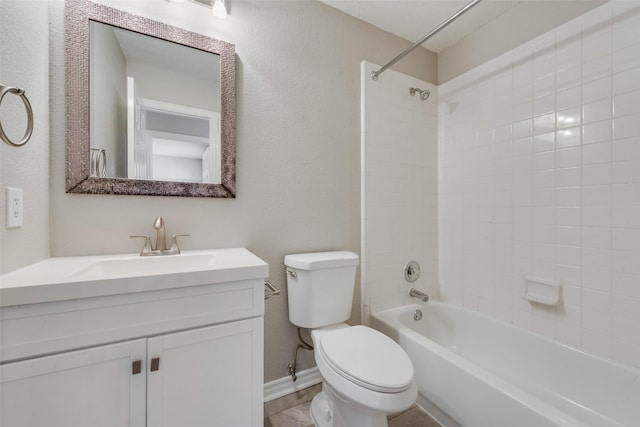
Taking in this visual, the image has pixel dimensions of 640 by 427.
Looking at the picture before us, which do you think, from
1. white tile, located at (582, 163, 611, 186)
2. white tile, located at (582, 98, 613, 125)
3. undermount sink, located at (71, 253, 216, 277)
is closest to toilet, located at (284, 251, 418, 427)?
undermount sink, located at (71, 253, 216, 277)

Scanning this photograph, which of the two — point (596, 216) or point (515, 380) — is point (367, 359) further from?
point (596, 216)

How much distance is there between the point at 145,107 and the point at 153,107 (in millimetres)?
32

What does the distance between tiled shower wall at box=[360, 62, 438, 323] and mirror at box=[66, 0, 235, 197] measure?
0.92 metres

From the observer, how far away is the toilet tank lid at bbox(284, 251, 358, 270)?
53.9 inches

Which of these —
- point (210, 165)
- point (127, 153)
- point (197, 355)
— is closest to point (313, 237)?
point (210, 165)

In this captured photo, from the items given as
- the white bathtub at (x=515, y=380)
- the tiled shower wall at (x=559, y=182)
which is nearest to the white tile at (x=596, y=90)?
the tiled shower wall at (x=559, y=182)

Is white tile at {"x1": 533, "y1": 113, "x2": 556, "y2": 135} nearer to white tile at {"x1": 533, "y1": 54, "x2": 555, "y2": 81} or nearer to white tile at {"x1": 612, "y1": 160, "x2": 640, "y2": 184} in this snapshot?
white tile at {"x1": 533, "y1": 54, "x2": 555, "y2": 81}

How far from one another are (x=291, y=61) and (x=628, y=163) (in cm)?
175

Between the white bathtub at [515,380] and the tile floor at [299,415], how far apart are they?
0.11 metres

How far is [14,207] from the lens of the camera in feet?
2.80

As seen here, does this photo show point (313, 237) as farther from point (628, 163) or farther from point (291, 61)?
point (628, 163)

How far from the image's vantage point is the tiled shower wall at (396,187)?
1774mm

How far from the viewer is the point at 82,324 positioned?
2.43 ft

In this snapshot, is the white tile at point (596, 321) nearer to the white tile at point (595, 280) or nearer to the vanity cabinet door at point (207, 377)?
the white tile at point (595, 280)
